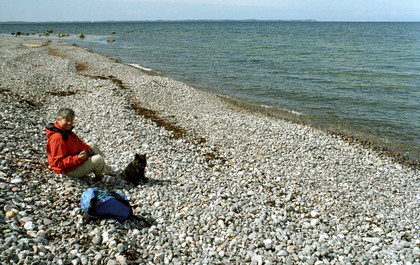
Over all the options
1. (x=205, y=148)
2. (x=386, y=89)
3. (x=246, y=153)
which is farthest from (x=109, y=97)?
(x=386, y=89)

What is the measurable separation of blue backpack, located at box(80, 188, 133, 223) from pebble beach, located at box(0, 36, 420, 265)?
194 mm

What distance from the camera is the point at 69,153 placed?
7.96 meters

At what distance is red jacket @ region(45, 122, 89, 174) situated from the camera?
7586mm

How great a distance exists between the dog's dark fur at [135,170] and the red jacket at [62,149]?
4.94 feet

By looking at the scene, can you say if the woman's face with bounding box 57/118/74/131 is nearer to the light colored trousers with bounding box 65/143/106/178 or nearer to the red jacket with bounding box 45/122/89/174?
the red jacket with bounding box 45/122/89/174

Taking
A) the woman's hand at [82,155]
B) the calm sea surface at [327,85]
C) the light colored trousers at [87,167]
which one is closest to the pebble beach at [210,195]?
the light colored trousers at [87,167]

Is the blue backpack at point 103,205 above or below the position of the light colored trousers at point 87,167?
below

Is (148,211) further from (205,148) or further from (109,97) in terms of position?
(109,97)

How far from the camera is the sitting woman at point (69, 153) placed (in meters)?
7.57

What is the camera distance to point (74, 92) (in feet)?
65.2

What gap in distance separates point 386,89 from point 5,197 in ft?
93.8

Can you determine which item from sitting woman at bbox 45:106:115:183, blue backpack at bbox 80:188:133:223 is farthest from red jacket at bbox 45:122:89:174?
blue backpack at bbox 80:188:133:223

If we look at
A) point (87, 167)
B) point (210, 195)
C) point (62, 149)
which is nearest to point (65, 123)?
point (62, 149)

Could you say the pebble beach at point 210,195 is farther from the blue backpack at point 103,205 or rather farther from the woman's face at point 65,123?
the woman's face at point 65,123
